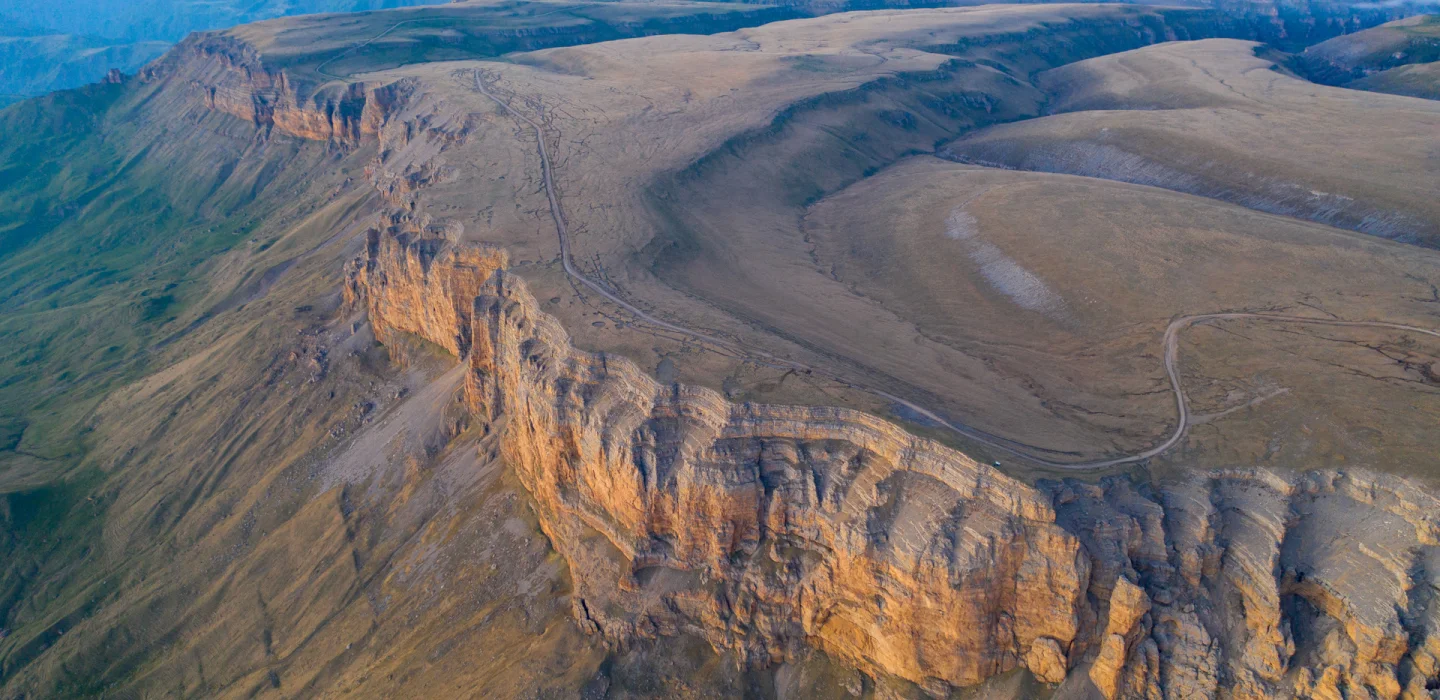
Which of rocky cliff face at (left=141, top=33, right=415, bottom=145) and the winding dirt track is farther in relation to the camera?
rocky cliff face at (left=141, top=33, right=415, bottom=145)

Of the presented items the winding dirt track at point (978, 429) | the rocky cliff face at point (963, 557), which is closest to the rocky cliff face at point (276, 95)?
the winding dirt track at point (978, 429)

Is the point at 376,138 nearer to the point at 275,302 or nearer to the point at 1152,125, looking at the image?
the point at 275,302

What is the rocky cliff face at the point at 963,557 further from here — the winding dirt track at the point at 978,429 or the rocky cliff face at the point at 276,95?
the rocky cliff face at the point at 276,95

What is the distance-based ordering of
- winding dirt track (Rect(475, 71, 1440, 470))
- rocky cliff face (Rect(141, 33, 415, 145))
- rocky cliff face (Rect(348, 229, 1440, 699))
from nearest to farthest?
rocky cliff face (Rect(348, 229, 1440, 699)) < winding dirt track (Rect(475, 71, 1440, 470)) < rocky cliff face (Rect(141, 33, 415, 145))

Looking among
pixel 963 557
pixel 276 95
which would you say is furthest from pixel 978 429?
pixel 276 95

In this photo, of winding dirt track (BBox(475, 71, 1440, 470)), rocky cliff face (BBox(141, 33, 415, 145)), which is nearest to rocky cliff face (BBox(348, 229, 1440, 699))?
winding dirt track (BBox(475, 71, 1440, 470))

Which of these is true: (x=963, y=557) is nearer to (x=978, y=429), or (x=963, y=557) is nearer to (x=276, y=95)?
(x=978, y=429)

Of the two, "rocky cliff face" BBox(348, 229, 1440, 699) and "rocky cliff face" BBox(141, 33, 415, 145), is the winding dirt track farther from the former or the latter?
"rocky cliff face" BBox(141, 33, 415, 145)

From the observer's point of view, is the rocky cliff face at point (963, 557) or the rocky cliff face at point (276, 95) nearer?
the rocky cliff face at point (963, 557)

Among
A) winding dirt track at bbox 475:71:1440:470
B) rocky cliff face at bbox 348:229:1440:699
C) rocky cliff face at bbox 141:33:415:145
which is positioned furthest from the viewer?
rocky cliff face at bbox 141:33:415:145
